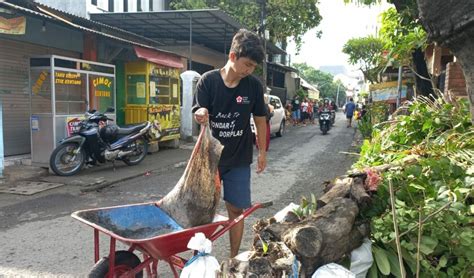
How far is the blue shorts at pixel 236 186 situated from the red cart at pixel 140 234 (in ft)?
1.39

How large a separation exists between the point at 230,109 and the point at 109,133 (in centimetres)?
586

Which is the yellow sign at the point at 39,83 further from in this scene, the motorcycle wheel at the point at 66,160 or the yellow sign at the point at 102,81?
the motorcycle wheel at the point at 66,160

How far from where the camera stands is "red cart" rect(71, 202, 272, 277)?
255 cm

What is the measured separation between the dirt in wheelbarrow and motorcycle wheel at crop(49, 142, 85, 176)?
5265 millimetres

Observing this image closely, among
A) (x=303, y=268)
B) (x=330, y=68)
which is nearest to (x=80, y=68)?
(x=303, y=268)

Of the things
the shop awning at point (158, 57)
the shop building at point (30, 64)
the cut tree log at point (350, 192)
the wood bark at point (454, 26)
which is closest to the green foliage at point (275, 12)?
the shop awning at point (158, 57)

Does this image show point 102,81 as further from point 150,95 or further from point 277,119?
point 277,119

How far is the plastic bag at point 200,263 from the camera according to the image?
95.4 inches

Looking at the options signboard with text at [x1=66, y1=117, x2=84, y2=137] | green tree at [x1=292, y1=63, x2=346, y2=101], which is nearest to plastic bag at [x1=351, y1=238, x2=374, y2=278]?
signboard with text at [x1=66, y1=117, x2=84, y2=137]

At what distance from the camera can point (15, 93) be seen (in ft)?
30.3

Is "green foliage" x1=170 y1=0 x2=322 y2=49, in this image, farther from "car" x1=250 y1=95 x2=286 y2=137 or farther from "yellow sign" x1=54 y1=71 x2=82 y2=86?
"yellow sign" x1=54 y1=71 x2=82 y2=86

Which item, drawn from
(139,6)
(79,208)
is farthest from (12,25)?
(139,6)

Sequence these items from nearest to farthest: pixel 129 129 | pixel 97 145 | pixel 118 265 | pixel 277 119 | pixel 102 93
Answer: pixel 118 265, pixel 97 145, pixel 129 129, pixel 102 93, pixel 277 119

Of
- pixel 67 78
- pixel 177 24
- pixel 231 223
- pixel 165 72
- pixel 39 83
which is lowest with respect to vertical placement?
pixel 231 223
